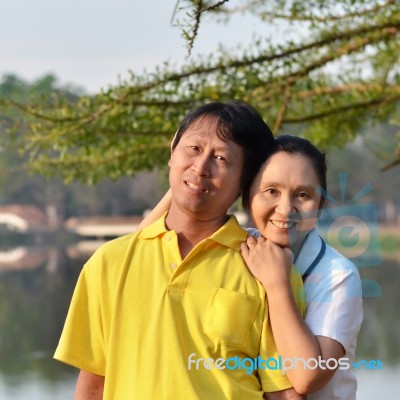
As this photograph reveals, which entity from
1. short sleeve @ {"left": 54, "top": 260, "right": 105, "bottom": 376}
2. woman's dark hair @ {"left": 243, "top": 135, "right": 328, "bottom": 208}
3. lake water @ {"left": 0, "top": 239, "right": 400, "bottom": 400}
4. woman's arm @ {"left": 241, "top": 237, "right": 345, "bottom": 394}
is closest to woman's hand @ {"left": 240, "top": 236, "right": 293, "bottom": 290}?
woman's arm @ {"left": 241, "top": 237, "right": 345, "bottom": 394}

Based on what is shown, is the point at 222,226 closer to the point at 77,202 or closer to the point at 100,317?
the point at 100,317

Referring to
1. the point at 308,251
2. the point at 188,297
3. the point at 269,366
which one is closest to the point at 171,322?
the point at 188,297

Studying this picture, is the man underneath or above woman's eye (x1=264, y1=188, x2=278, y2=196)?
underneath

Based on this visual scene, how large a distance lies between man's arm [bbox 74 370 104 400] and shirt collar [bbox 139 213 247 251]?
0.23 m

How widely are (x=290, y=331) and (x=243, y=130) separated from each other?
0.32 m

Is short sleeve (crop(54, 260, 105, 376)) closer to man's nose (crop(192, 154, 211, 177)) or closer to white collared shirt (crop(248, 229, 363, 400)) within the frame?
man's nose (crop(192, 154, 211, 177))

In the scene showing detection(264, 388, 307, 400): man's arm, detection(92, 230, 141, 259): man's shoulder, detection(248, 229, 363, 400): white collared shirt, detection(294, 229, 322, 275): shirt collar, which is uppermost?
detection(294, 229, 322, 275): shirt collar

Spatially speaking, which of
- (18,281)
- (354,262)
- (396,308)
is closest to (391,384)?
(396,308)

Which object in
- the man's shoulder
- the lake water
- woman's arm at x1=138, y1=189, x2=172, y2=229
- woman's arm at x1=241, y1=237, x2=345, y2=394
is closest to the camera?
woman's arm at x1=241, y1=237, x2=345, y2=394

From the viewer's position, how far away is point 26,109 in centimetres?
294

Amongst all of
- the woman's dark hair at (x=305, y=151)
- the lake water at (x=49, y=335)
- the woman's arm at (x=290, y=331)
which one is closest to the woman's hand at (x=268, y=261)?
the woman's arm at (x=290, y=331)

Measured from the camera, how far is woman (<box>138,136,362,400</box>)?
1312 millimetres

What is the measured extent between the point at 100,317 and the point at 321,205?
39 centimetres

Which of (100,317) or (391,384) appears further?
(391,384)
